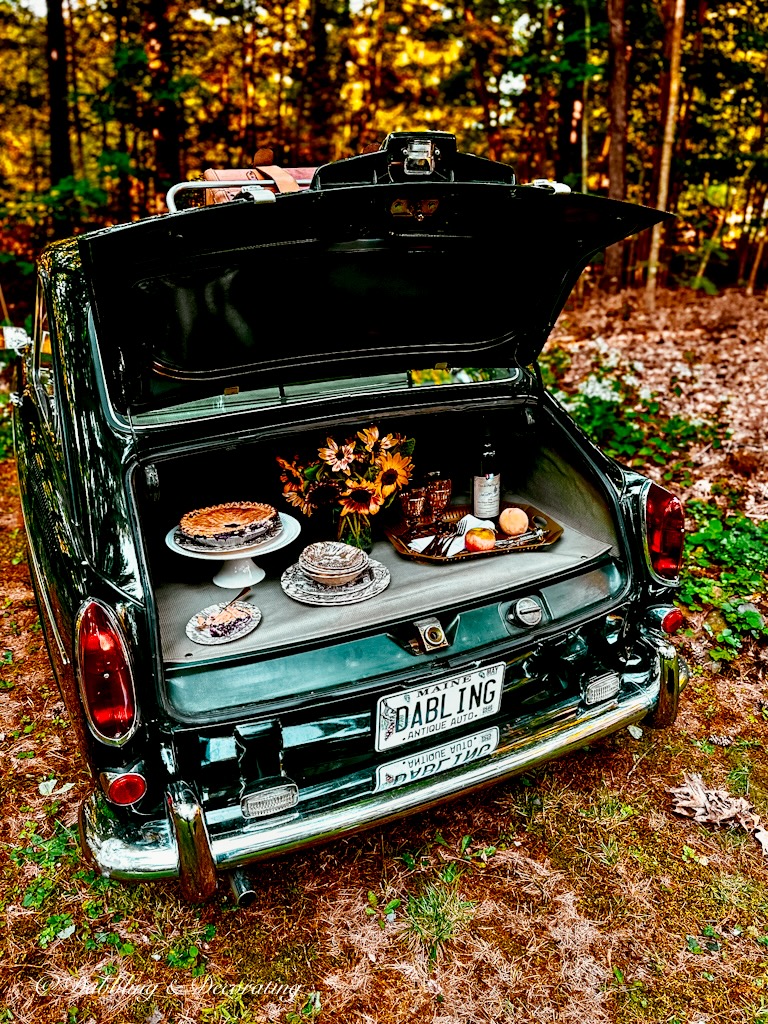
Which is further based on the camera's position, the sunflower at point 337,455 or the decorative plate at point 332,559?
the sunflower at point 337,455

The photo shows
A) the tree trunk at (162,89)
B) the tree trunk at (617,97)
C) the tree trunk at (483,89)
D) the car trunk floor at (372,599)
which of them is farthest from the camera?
the tree trunk at (483,89)

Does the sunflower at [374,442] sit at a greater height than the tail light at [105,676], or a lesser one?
greater

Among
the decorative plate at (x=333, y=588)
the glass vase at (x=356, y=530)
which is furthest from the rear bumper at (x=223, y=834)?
the glass vase at (x=356, y=530)

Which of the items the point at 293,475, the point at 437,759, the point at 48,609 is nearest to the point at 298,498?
the point at 293,475

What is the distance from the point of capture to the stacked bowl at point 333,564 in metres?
2.32

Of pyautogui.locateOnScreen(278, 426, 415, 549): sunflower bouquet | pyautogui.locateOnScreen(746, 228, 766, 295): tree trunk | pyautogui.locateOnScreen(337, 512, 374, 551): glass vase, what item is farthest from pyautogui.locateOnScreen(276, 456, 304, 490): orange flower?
pyautogui.locateOnScreen(746, 228, 766, 295): tree trunk

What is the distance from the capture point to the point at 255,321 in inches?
89.3

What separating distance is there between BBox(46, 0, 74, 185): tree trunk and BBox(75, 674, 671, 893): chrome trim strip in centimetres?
1114

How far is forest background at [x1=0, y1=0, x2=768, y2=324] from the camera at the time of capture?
9109 millimetres

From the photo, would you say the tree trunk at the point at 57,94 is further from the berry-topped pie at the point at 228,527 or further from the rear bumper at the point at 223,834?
the rear bumper at the point at 223,834

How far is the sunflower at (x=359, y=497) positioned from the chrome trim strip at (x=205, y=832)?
100cm

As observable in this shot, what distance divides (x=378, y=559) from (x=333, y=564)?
0.34 m

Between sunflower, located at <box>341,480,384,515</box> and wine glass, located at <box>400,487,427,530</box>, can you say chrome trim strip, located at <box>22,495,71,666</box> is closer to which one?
sunflower, located at <box>341,480,384,515</box>

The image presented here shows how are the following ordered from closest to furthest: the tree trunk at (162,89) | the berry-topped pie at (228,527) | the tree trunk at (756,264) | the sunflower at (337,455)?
the berry-topped pie at (228,527) → the sunflower at (337,455) → the tree trunk at (162,89) → the tree trunk at (756,264)
